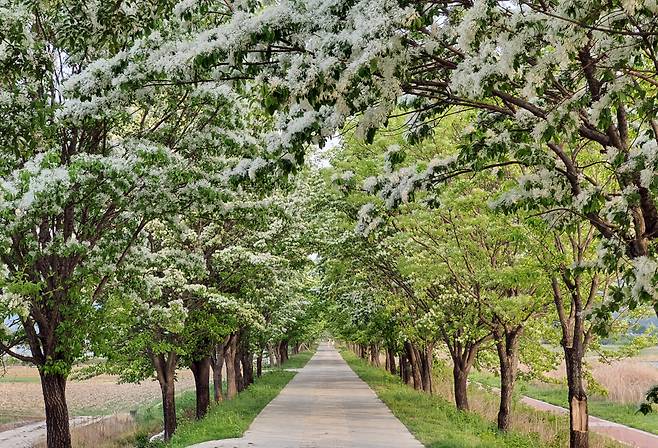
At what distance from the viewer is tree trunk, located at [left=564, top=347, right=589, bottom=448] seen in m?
11.5

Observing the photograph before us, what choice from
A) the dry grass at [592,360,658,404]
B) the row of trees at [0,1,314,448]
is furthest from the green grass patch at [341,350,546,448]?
the dry grass at [592,360,658,404]

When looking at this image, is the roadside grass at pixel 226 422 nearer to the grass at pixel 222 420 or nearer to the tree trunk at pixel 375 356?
the grass at pixel 222 420

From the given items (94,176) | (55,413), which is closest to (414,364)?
(55,413)

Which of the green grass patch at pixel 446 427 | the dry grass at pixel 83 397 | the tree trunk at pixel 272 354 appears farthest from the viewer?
the tree trunk at pixel 272 354

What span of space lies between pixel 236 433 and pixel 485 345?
1053 cm

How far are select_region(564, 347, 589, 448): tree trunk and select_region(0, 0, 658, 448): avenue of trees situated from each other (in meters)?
0.05

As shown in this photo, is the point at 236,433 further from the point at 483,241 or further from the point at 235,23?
the point at 235,23

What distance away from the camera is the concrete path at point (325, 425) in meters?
13.9

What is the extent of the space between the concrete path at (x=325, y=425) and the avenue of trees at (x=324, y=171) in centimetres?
277

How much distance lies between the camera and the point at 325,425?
57.0 ft

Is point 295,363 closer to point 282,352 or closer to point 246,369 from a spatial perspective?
point 282,352

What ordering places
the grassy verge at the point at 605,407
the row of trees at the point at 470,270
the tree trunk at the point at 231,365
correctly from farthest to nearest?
the tree trunk at the point at 231,365 < the grassy verge at the point at 605,407 < the row of trees at the point at 470,270

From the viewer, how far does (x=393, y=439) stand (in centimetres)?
1451

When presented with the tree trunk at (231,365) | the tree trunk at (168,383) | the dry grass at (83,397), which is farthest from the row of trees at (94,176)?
the dry grass at (83,397)
